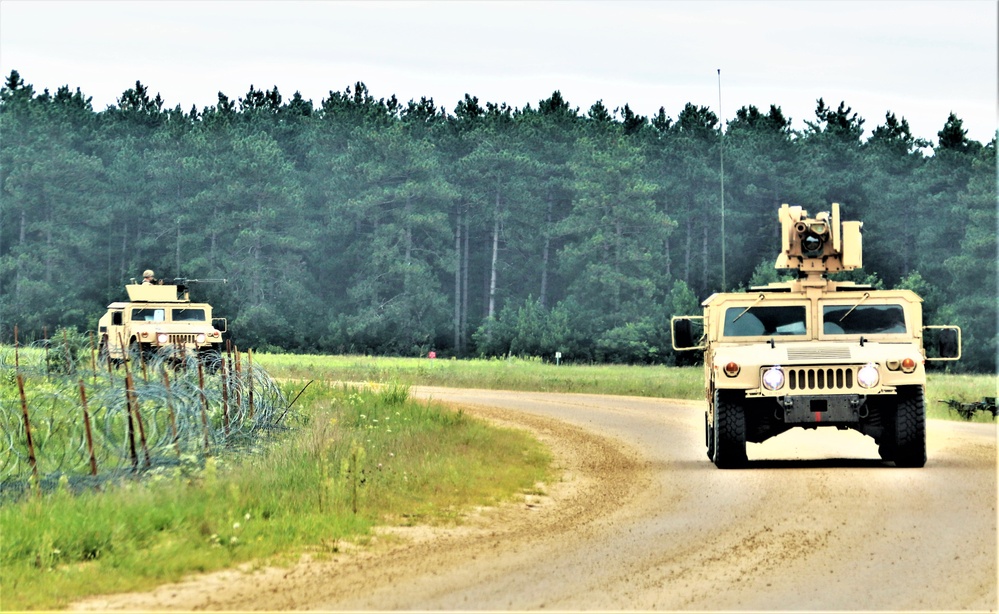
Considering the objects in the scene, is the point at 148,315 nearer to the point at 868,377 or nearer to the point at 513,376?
the point at 513,376

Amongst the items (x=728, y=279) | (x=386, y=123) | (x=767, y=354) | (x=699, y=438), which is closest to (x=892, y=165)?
(x=728, y=279)

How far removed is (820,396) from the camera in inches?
661

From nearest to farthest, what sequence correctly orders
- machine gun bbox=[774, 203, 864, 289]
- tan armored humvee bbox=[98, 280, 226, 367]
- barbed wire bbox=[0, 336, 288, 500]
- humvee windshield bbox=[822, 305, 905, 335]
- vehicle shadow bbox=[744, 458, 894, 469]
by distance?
barbed wire bbox=[0, 336, 288, 500] → vehicle shadow bbox=[744, 458, 894, 469] → humvee windshield bbox=[822, 305, 905, 335] → machine gun bbox=[774, 203, 864, 289] → tan armored humvee bbox=[98, 280, 226, 367]

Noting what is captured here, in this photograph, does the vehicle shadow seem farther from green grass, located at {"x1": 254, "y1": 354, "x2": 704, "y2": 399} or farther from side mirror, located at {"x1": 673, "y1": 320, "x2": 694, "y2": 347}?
green grass, located at {"x1": 254, "y1": 354, "x2": 704, "y2": 399}

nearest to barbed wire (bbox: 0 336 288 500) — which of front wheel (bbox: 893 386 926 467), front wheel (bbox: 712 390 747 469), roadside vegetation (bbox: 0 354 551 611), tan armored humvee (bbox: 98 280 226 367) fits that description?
roadside vegetation (bbox: 0 354 551 611)

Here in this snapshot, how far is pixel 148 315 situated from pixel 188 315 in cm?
110

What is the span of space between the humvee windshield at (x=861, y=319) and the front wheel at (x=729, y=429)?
2.02 meters

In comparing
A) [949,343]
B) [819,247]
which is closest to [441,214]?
[819,247]

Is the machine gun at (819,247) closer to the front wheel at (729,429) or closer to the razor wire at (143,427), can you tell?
the front wheel at (729,429)

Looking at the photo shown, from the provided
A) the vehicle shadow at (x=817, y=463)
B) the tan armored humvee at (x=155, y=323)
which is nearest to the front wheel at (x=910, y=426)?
the vehicle shadow at (x=817, y=463)

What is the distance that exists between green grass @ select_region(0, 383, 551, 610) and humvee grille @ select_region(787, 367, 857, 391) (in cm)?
319

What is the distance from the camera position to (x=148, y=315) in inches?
1470

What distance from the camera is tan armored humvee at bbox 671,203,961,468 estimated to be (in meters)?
16.8

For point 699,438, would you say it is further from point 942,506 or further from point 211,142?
point 211,142
